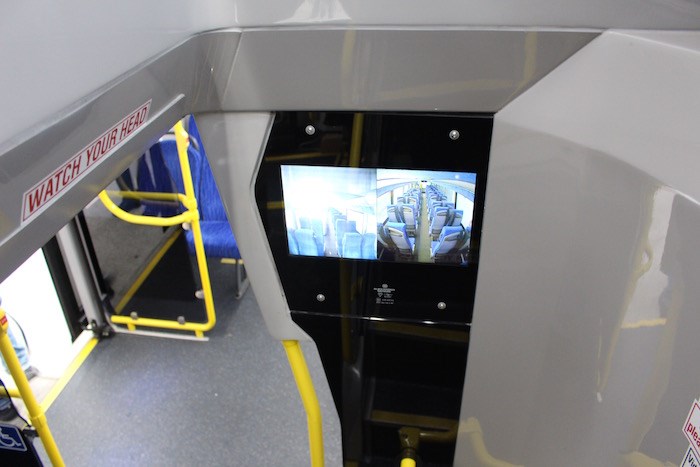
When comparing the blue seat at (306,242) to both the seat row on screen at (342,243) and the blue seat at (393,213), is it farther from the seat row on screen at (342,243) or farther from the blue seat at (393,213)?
the blue seat at (393,213)

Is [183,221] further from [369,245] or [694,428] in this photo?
[694,428]

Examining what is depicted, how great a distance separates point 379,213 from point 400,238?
69 millimetres

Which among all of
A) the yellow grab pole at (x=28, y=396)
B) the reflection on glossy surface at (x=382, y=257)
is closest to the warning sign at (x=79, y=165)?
the reflection on glossy surface at (x=382, y=257)

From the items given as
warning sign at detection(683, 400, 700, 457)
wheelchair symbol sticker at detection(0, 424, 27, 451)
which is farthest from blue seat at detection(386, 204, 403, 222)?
wheelchair symbol sticker at detection(0, 424, 27, 451)

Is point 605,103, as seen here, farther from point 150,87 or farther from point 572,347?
point 150,87

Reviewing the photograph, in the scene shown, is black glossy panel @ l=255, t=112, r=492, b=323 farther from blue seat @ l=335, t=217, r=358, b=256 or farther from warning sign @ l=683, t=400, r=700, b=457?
warning sign @ l=683, t=400, r=700, b=457

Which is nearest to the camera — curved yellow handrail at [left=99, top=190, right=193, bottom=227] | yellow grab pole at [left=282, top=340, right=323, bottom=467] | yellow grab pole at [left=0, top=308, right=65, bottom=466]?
yellow grab pole at [left=282, top=340, right=323, bottom=467]

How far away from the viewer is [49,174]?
58cm

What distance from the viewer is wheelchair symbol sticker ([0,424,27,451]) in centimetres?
166

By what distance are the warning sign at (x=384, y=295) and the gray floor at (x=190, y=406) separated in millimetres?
1808

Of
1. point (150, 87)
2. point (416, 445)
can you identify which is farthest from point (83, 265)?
point (150, 87)

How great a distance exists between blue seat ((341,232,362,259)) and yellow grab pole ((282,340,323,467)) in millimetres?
315

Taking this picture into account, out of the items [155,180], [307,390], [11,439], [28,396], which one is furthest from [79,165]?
[155,180]

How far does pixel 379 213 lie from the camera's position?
1114 millimetres
